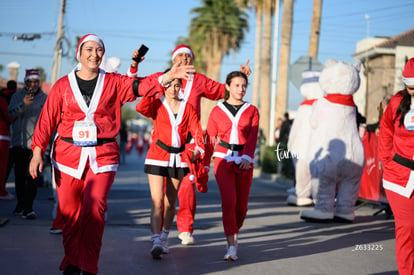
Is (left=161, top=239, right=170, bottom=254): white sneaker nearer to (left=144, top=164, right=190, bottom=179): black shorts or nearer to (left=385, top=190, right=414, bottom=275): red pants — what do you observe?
(left=144, top=164, right=190, bottom=179): black shorts

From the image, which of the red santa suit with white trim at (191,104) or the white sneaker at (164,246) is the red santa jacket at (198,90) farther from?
the white sneaker at (164,246)

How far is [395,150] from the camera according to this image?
18.4ft

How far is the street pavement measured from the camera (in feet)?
21.6

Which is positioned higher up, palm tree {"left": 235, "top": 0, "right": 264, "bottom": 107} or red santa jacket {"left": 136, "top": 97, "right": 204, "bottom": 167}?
palm tree {"left": 235, "top": 0, "right": 264, "bottom": 107}

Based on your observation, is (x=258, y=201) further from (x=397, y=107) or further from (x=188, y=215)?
(x=397, y=107)

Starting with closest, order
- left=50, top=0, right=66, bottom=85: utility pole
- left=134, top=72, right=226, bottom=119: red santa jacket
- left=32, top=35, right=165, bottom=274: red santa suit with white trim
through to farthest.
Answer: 1. left=32, top=35, right=165, bottom=274: red santa suit with white trim
2. left=134, top=72, right=226, bottom=119: red santa jacket
3. left=50, top=0, right=66, bottom=85: utility pole

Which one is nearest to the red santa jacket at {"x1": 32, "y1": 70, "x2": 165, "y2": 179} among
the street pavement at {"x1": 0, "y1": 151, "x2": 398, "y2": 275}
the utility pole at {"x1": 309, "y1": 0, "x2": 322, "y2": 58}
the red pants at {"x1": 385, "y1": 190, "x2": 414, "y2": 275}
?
the street pavement at {"x1": 0, "y1": 151, "x2": 398, "y2": 275}

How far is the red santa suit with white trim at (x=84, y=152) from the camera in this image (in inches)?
210

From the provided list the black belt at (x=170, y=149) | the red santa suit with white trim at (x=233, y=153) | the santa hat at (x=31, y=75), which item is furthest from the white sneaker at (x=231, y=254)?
the santa hat at (x=31, y=75)

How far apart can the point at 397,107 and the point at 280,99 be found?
22230 millimetres

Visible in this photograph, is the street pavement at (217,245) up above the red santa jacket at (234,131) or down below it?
below

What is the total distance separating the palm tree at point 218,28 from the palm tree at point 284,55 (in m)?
23.4

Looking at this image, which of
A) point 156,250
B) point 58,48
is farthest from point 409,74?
point 58,48

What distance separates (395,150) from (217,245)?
3.02 meters
